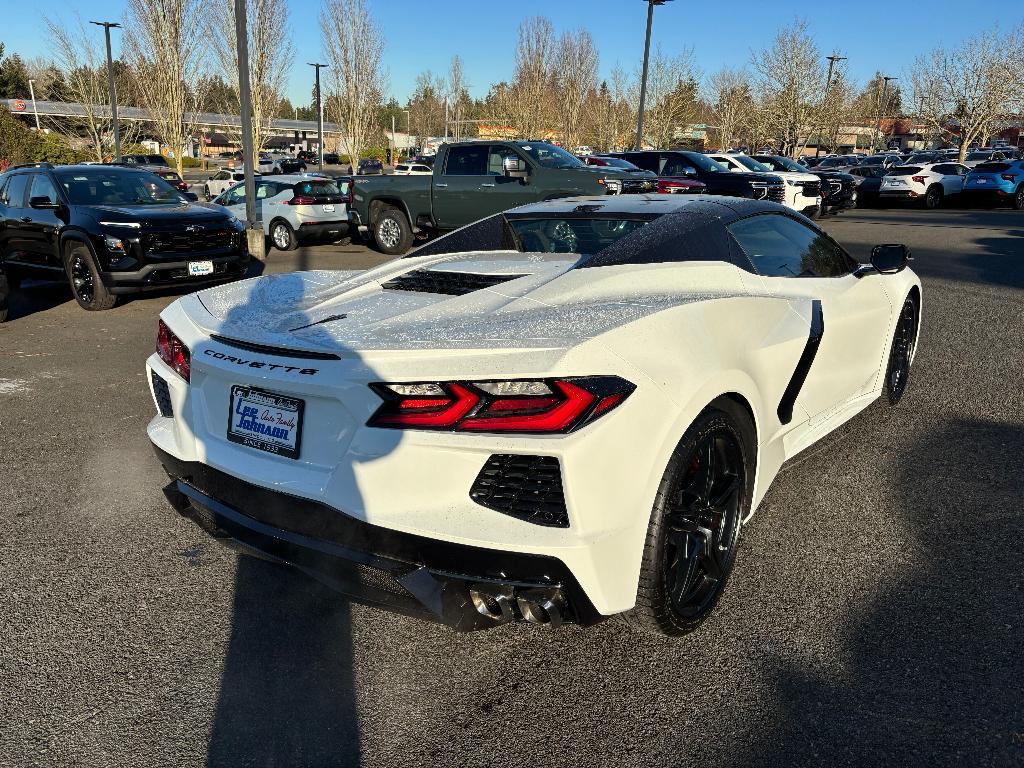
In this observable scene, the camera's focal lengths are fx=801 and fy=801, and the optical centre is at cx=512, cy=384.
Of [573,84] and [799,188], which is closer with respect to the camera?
[799,188]

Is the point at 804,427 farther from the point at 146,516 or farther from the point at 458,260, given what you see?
the point at 146,516

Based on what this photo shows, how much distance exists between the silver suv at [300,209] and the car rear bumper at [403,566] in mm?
13790

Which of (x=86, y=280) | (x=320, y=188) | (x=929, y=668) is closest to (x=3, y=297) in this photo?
(x=86, y=280)

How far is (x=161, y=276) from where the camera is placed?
358 inches

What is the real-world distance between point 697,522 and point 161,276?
8103 mm

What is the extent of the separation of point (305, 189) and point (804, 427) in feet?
45.0

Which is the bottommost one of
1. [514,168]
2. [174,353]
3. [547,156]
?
[174,353]

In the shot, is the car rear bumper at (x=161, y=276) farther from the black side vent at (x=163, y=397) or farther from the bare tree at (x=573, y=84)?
the bare tree at (x=573, y=84)

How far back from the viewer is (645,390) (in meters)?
2.27

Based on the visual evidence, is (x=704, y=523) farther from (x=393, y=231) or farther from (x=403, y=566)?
(x=393, y=231)

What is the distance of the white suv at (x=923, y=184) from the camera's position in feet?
84.3

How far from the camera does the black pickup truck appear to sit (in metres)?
18.1

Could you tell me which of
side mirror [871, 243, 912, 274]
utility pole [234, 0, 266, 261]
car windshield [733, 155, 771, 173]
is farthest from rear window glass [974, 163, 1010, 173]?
side mirror [871, 243, 912, 274]

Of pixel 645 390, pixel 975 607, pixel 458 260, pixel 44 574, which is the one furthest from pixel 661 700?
pixel 44 574
